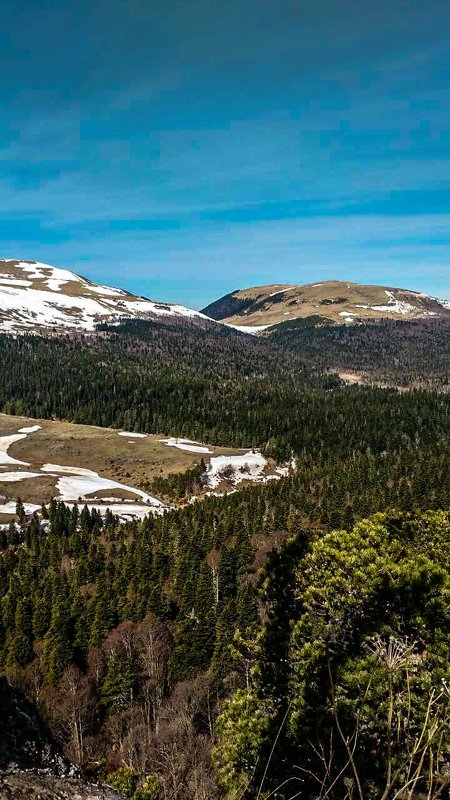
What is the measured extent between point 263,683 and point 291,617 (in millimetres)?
2861

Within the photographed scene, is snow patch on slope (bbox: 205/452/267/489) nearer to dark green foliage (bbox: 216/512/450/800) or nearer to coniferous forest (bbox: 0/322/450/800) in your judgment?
coniferous forest (bbox: 0/322/450/800)

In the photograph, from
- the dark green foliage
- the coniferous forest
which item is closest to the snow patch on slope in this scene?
the coniferous forest

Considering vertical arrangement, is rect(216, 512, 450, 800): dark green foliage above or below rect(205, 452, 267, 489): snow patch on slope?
above

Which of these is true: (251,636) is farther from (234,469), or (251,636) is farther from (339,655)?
(234,469)

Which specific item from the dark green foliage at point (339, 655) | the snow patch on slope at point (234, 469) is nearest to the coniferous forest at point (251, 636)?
the dark green foliage at point (339, 655)

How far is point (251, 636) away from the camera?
27.4 m

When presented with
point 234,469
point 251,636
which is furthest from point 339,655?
point 234,469

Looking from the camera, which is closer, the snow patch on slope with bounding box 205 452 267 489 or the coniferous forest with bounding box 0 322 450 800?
the coniferous forest with bounding box 0 322 450 800

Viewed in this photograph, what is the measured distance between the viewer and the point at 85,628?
229 feet

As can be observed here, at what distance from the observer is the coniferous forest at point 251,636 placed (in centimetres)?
1490

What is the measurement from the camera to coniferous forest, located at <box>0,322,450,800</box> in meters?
14.9

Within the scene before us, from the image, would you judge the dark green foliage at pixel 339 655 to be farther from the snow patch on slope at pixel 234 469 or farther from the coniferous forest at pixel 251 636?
the snow patch on slope at pixel 234 469

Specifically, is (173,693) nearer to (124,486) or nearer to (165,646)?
(165,646)

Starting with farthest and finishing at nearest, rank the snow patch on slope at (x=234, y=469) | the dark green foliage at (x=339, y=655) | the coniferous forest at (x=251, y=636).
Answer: the snow patch on slope at (x=234, y=469)
the dark green foliage at (x=339, y=655)
the coniferous forest at (x=251, y=636)
